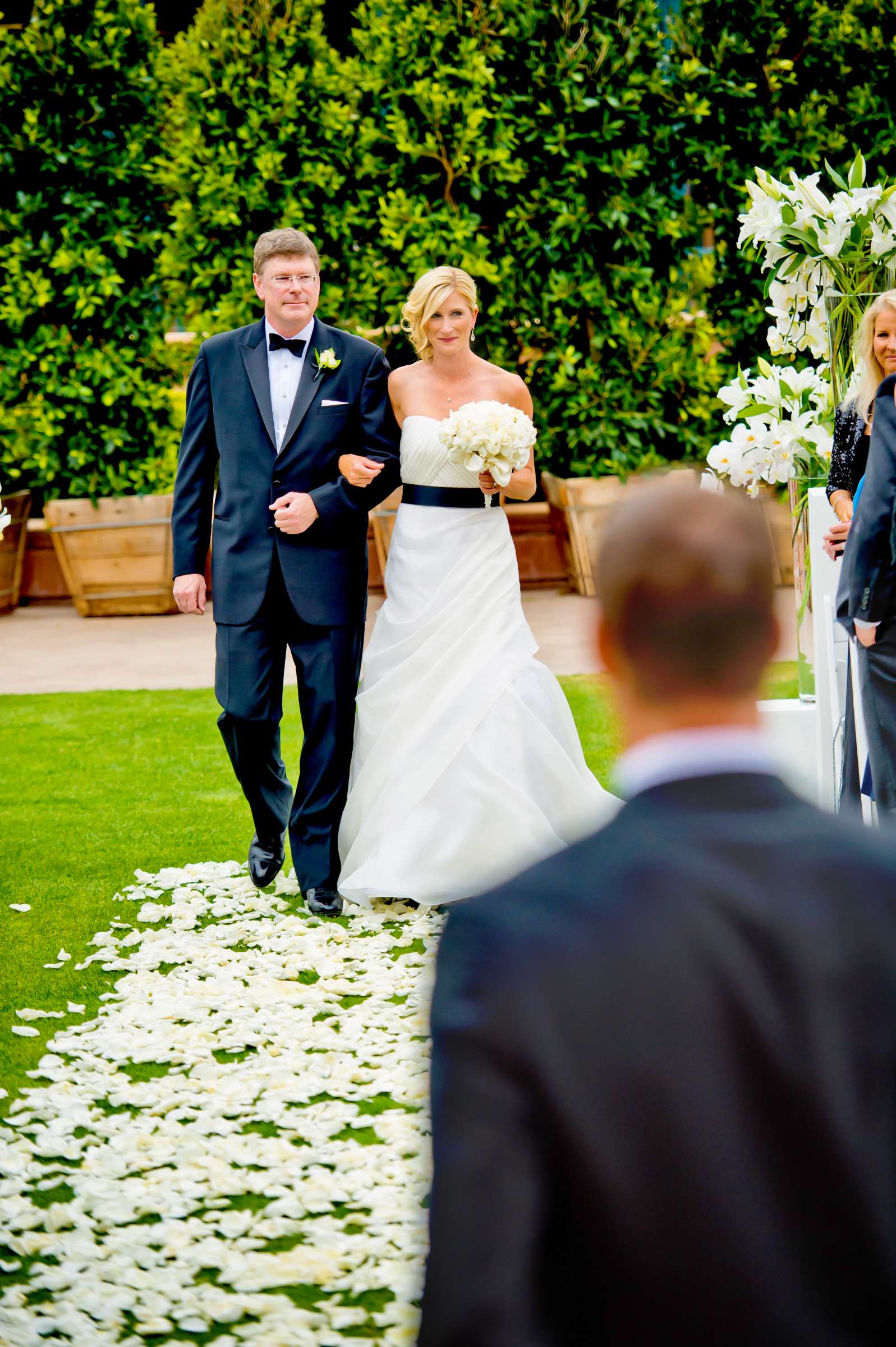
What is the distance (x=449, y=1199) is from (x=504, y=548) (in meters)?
4.22

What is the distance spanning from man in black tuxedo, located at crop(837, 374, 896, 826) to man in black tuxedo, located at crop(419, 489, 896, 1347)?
11.4 ft

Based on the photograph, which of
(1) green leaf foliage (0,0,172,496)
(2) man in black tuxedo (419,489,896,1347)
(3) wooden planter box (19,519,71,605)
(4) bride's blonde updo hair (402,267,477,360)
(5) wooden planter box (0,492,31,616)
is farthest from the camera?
(3) wooden planter box (19,519,71,605)

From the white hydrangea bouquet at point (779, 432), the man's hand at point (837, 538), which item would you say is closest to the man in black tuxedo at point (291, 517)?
the white hydrangea bouquet at point (779, 432)

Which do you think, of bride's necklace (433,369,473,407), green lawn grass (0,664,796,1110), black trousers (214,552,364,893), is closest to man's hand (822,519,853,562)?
green lawn grass (0,664,796,1110)

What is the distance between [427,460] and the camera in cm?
516

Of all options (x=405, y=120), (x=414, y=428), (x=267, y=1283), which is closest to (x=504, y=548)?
(x=414, y=428)

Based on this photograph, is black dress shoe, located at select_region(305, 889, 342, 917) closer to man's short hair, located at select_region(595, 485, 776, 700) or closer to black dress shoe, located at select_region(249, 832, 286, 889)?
black dress shoe, located at select_region(249, 832, 286, 889)

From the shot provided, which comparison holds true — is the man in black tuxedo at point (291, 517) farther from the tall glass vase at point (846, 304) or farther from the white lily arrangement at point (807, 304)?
the tall glass vase at point (846, 304)

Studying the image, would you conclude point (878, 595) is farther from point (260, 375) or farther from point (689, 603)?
point (689, 603)

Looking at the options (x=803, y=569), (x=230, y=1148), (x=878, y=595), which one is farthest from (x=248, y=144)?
(x=230, y=1148)

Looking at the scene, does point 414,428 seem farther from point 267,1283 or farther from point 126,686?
point 126,686

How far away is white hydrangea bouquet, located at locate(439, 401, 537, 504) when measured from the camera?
4.94 m

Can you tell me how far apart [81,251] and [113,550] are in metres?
2.28

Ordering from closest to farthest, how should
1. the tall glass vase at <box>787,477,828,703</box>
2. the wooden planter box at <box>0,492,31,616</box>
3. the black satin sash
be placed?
the black satin sash → the tall glass vase at <box>787,477,828,703</box> → the wooden planter box at <box>0,492,31,616</box>
